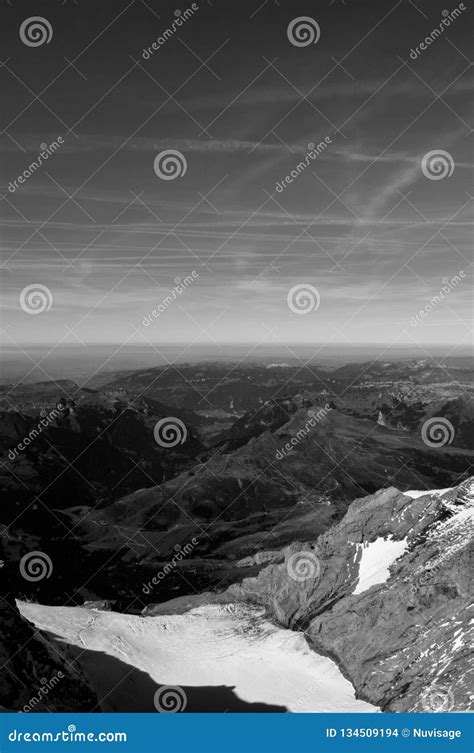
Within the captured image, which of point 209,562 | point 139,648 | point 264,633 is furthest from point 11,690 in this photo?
point 209,562

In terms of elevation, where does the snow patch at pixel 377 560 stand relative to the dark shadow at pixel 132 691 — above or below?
above

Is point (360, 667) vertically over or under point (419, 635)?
under

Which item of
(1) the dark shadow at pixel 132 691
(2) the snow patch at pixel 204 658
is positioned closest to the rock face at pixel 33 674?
(1) the dark shadow at pixel 132 691

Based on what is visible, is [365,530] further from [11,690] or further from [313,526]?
[313,526]

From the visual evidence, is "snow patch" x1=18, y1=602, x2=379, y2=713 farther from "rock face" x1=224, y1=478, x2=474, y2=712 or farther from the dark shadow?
"rock face" x1=224, y1=478, x2=474, y2=712

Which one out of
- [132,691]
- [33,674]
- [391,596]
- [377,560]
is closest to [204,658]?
[132,691]

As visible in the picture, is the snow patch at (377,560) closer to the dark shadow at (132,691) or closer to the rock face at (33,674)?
the dark shadow at (132,691)
